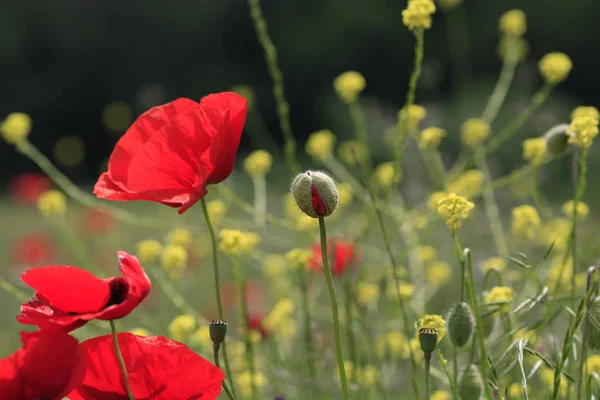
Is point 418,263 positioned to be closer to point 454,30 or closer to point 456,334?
point 456,334

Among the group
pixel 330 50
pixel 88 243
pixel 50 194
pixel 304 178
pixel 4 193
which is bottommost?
pixel 304 178

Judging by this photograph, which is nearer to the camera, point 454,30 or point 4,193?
point 4,193

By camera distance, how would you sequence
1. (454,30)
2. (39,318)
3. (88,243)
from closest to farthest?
Result: (39,318) → (88,243) → (454,30)

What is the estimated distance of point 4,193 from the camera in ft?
21.3

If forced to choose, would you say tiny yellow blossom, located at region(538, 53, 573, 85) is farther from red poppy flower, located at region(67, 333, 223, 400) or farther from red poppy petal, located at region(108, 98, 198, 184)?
red poppy flower, located at region(67, 333, 223, 400)

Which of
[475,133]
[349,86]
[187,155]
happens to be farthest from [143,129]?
[475,133]

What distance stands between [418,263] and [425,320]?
80 centimetres

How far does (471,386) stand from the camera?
0.68 metres

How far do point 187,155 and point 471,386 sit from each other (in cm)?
27

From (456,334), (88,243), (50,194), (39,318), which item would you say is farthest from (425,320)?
(88,243)

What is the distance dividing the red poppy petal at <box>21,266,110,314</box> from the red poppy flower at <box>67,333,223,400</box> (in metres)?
0.03

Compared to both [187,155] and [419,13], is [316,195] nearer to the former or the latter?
[187,155]

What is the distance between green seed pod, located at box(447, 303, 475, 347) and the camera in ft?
2.15

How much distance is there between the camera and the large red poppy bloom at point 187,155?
68 cm
